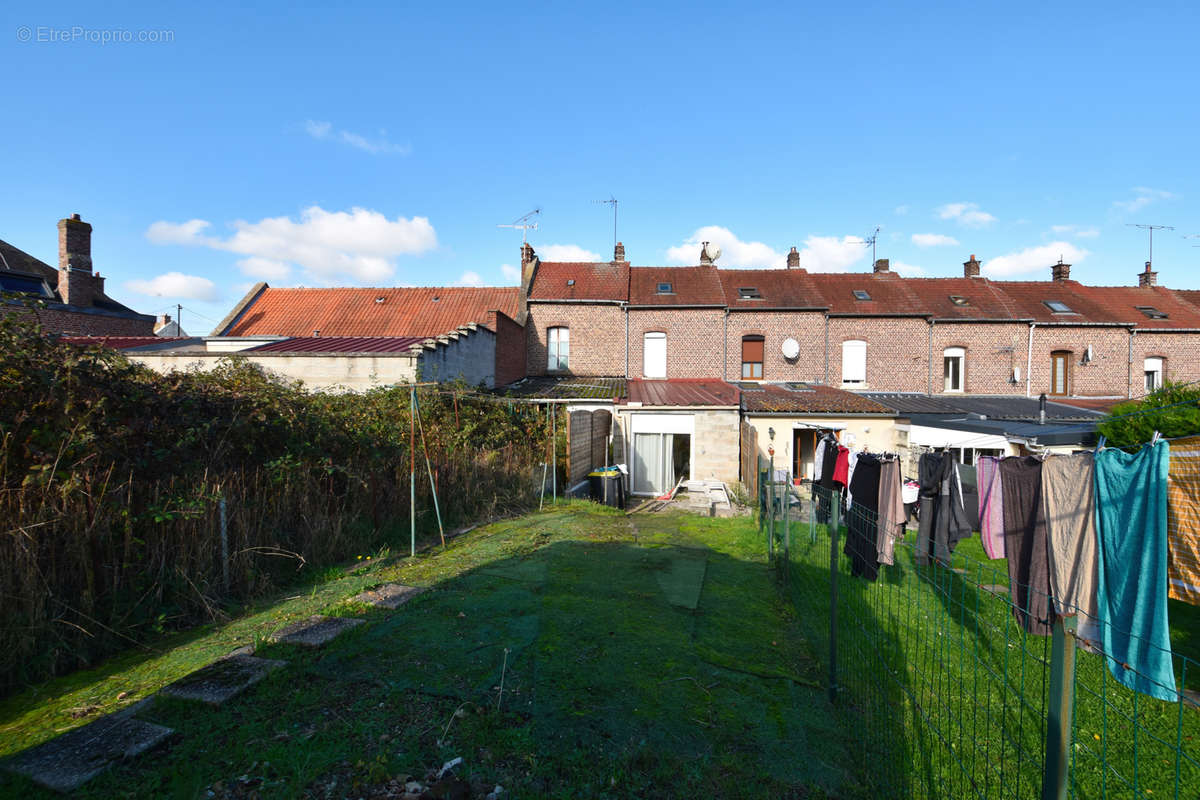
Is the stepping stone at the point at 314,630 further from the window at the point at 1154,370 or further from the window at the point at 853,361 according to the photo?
the window at the point at 1154,370

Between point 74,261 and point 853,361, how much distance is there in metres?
28.0

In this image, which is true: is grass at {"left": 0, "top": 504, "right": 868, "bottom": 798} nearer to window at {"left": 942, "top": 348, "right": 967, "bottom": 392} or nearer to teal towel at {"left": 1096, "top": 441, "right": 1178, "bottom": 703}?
teal towel at {"left": 1096, "top": 441, "right": 1178, "bottom": 703}

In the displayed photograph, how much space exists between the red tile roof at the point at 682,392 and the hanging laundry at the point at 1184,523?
9872mm

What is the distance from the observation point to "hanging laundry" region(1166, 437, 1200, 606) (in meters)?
4.67

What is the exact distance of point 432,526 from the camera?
28.0ft

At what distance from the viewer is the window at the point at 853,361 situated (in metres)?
20.3

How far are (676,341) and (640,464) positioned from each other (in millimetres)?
6960

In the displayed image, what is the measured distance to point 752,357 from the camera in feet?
67.0

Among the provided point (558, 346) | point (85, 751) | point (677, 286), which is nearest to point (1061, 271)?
point (677, 286)

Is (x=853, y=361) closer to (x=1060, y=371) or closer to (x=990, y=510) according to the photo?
(x=1060, y=371)

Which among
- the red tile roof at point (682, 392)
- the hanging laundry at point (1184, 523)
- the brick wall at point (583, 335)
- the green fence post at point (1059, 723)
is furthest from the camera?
the brick wall at point (583, 335)

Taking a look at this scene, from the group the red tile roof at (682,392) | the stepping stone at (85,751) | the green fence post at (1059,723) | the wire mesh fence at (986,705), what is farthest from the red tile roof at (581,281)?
the green fence post at (1059,723)

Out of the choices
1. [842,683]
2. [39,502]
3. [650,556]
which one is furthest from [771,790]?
[39,502]

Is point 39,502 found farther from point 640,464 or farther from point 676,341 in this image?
point 676,341
